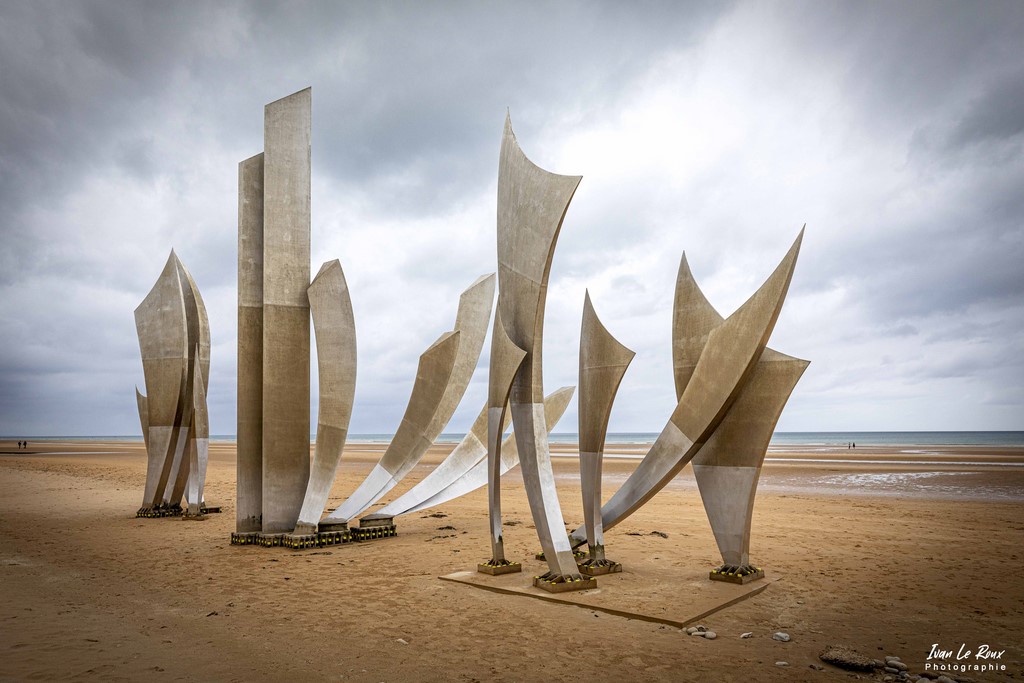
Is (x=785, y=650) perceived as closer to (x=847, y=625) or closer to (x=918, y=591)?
(x=847, y=625)

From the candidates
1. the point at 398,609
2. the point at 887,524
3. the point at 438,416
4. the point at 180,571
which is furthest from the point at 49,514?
the point at 887,524

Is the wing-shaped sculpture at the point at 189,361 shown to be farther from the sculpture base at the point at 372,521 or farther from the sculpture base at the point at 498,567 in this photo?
the sculpture base at the point at 498,567

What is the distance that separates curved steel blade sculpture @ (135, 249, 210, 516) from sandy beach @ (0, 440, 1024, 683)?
54.1 inches

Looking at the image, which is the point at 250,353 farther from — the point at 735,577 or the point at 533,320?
the point at 735,577

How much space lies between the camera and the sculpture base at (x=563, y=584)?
8.11 m

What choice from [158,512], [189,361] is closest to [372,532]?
[158,512]

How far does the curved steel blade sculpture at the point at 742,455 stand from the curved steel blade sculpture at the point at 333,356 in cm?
677

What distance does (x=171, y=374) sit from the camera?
15703mm

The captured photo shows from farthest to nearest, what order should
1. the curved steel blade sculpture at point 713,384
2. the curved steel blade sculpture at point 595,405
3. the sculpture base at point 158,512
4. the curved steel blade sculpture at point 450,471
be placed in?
the sculpture base at point 158,512, the curved steel blade sculpture at point 450,471, the curved steel blade sculpture at point 595,405, the curved steel blade sculpture at point 713,384

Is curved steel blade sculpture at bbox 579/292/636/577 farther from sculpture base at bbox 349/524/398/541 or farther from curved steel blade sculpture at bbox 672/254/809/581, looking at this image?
sculpture base at bbox 349/524/398/541

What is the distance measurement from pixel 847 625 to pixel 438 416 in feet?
30.4

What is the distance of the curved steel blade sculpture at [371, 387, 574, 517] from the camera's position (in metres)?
13.2

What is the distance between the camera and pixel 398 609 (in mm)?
7598

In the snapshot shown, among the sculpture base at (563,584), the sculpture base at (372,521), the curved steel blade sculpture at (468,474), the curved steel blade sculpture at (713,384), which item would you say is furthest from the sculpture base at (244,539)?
the curved steel blade sculpture at (713,384)
